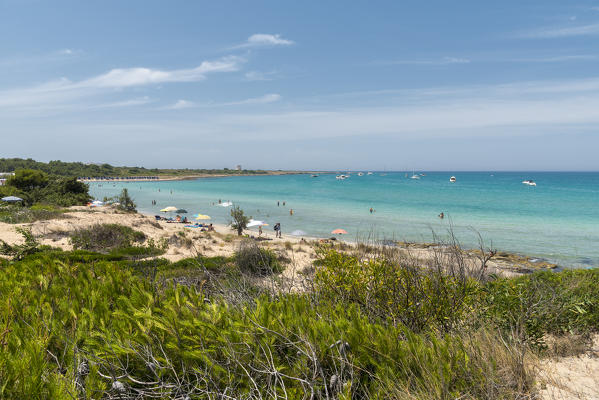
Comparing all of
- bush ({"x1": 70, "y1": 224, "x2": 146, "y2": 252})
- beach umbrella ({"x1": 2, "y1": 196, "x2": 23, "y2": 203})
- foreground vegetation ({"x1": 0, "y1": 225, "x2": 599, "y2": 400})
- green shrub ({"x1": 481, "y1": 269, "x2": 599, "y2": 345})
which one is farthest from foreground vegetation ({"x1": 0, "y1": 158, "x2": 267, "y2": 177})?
green shrub ({"x1": 481, "y1": 269, "x2": 599, "y2": 345})

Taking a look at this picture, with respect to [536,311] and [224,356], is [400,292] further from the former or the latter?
[224,356]

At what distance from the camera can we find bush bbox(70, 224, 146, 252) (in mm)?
17328

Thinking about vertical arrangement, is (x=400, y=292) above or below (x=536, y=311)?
above

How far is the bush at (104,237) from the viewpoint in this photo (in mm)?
17328

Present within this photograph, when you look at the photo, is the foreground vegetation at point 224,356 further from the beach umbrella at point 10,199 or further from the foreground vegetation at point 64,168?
the foreground vegetation at point 64,168

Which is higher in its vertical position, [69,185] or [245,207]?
[69,185]

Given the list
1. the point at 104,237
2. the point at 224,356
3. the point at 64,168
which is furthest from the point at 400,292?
the point at 64,168

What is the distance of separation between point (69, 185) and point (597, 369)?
46.8m

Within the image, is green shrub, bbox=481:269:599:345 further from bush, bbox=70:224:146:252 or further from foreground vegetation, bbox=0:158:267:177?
foreground vegetation, bbox=0:158:267:177

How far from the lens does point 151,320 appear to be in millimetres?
3137

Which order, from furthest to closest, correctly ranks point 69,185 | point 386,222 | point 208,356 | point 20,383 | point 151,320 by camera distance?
point 69,185 → point 386,222 → point 151,320 → point 208,356 → point 20,383

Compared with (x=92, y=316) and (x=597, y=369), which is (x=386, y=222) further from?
(x=92, y=316)

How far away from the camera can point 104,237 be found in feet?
61.6

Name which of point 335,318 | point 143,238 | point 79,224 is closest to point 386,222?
point 143,238
